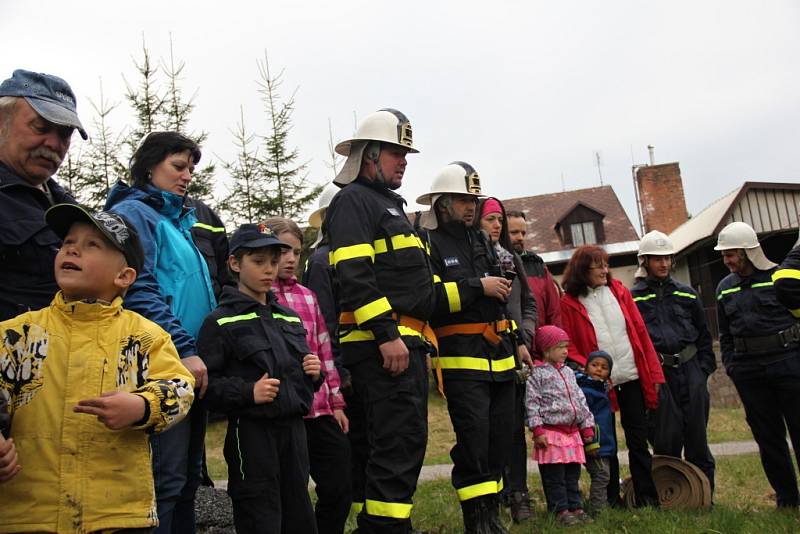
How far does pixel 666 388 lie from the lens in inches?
265

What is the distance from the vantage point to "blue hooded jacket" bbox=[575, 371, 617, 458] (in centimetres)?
647

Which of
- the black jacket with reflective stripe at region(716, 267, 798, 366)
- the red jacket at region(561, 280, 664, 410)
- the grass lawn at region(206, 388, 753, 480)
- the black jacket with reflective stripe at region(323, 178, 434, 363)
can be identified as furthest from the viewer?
the grass lawn at region(206, 388, 753, 480)

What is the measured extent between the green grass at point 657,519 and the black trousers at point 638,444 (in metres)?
0.31

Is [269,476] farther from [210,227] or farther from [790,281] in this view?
[790,281]

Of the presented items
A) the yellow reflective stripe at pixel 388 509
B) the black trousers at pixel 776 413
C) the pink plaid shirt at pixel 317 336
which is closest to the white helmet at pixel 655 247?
the black trousers at pixel 776 413

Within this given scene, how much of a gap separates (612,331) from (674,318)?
32.4 inches

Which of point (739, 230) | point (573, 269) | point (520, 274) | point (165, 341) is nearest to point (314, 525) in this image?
point (165, 341)

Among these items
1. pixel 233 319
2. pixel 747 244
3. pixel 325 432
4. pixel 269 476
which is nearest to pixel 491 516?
pixel 325 432

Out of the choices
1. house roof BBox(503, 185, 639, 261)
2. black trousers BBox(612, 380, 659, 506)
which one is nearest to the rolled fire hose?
black trousers BBox(612, 380, 659, 506)

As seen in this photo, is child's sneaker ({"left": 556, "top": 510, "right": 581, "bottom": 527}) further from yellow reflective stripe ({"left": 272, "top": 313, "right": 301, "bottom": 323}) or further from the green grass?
yellow reflective stripe ({"left": 272, "top": 313, "right": 301, "bottom": 323})

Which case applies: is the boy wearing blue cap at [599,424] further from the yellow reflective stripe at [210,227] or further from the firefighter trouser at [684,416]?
the yellow reflective stripe at [210,227]

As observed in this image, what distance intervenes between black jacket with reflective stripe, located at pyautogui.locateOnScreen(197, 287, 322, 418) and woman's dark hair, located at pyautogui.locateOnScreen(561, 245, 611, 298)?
3577 millimetres

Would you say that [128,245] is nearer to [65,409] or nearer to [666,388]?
[65,409]

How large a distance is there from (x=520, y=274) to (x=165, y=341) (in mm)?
4179
